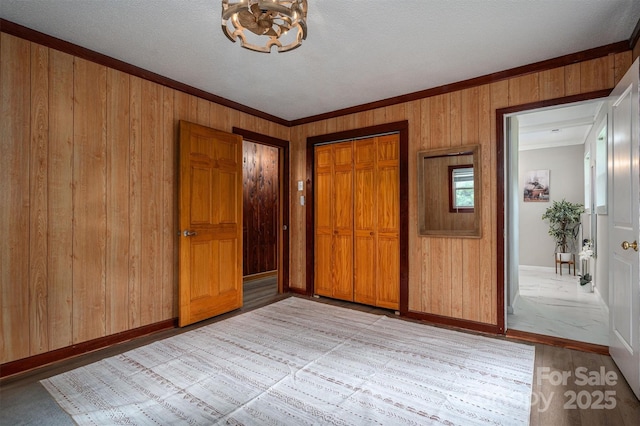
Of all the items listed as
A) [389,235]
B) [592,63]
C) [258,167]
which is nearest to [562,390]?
[389,235]

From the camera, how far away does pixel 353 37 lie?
2594mm

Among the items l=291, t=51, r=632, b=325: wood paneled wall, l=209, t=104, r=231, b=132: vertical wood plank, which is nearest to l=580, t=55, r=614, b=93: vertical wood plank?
l=291, t=51, r=632, b=325: wood paneled wall

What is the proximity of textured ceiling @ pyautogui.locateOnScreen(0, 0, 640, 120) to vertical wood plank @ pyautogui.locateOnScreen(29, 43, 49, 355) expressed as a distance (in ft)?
1.12

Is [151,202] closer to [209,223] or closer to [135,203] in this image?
[135,203]

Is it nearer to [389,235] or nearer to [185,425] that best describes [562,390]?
[389,235]

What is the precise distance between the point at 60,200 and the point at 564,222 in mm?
8042

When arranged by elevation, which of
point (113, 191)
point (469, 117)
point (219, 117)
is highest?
point (219, 117)

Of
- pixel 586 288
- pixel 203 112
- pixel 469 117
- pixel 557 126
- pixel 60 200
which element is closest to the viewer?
pixel 60 200

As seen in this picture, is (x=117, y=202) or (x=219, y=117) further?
(x=219, y=117)

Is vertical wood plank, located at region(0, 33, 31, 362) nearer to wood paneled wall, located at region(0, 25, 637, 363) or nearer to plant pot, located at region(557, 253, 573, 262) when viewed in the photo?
wood paneled wall, located at region(0, 25, 637, 363)

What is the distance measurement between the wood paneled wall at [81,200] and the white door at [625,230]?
3936mm

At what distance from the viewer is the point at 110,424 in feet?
5.99

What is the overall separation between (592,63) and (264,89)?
3.19m

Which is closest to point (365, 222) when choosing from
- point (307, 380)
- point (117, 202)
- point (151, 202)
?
point (307, 380)
